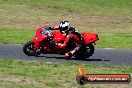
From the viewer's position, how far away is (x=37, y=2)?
43.8m

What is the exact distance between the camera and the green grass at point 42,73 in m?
12.8

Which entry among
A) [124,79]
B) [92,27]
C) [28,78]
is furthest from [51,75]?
[92,27]

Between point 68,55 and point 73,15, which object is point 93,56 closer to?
point 68,55

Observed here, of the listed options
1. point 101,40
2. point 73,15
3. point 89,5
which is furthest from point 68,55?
point 89,5

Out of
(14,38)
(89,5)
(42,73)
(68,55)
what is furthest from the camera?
(89,5)

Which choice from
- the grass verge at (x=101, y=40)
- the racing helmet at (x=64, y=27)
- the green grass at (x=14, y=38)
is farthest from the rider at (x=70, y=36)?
the green grass at (x=14, y=38)

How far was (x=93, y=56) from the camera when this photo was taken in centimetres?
1947

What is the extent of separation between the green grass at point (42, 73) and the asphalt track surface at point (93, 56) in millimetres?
989

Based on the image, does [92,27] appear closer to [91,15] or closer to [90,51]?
[91,15]

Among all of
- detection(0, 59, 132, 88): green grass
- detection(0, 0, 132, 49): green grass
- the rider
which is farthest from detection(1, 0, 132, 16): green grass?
detection(0, 59, 132, 88): green grass

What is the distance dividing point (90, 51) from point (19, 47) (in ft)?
12.6

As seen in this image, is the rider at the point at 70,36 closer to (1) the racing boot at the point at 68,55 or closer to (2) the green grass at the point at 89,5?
(1) the racing boot at the point at 68,55

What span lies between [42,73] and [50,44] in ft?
13.5

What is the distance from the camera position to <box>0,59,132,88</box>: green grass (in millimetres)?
12805
